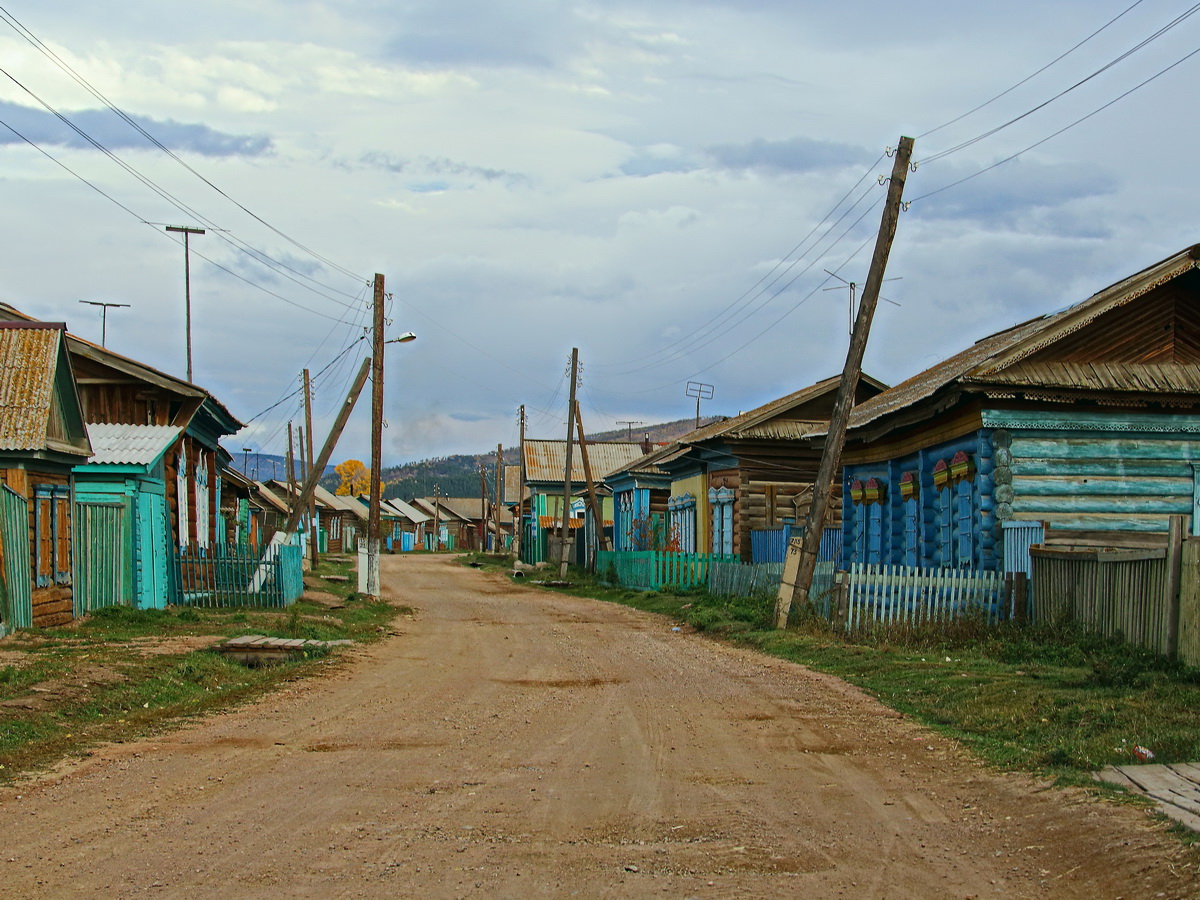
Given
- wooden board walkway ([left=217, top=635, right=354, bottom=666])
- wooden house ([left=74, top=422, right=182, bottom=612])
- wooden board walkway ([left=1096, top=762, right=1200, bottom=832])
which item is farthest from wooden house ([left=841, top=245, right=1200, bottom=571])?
wooden house ([left=74, top=422, right=182, bottom=612])

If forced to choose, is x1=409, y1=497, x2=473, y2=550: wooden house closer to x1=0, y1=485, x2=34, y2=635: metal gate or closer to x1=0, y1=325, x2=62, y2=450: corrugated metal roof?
x1=0, y1=325, x2=62, y2=450: corrugated metal roof

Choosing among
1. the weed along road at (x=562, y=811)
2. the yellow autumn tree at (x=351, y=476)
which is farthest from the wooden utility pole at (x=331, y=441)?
the yellow autumn tree at (x=351, y=476)

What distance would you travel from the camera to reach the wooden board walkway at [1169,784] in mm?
6715

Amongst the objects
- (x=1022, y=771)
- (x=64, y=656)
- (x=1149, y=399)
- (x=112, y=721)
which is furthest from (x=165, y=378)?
(x=1022, y=771)

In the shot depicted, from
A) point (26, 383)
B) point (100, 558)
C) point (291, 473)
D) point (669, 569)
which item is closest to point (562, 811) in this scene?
point (26, 383)

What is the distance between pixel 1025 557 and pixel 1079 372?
3.33 meters

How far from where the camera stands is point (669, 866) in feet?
19.2

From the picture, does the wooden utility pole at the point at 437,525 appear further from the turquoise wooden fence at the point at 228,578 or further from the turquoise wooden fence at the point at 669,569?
the turquoise wooden fence at the point at 228,578

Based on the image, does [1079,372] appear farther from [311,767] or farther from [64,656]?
[64,656]

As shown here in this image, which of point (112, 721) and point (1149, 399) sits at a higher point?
point (1149, 399)

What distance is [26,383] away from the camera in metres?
17.6

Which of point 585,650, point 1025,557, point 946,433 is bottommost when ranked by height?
point 585,650

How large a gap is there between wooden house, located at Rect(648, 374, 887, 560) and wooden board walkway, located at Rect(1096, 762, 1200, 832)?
22.6 meters

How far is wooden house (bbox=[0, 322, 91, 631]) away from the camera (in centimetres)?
1583
